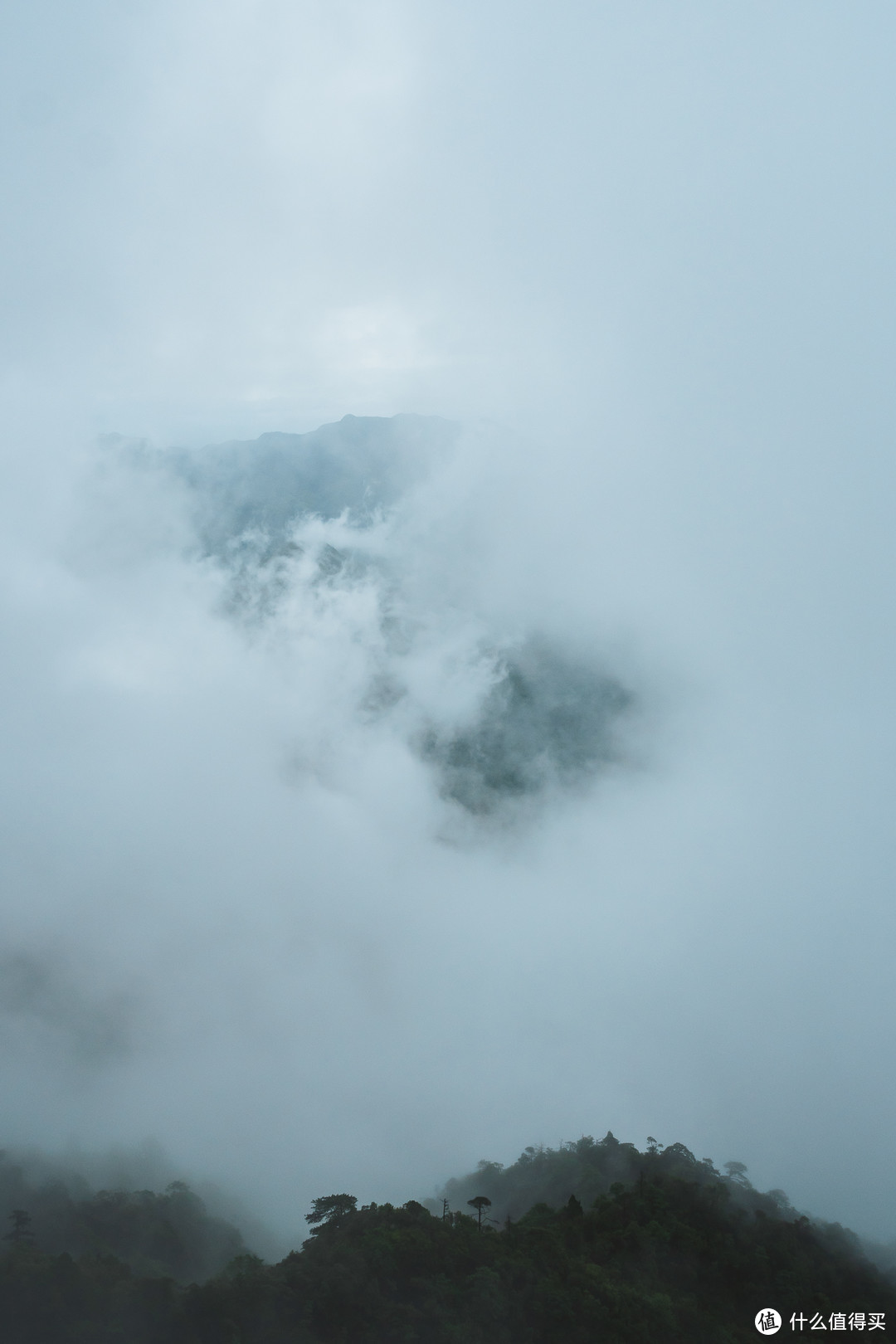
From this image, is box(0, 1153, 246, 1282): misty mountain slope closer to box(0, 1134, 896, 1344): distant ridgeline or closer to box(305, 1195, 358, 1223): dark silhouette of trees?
box(0, 1134, 896, 1344): distant ridgeline

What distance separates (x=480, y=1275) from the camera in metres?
37.7

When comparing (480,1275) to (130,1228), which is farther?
(130,1228)

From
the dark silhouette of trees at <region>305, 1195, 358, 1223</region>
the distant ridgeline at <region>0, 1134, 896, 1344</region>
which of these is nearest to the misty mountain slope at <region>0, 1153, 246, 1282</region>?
the distant ridgeline at <region>0, 1134, 896, 1344</region>

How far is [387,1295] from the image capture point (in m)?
37.1

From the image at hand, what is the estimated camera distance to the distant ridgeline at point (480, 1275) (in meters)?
33.8

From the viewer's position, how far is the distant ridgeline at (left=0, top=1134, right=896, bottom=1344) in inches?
1330

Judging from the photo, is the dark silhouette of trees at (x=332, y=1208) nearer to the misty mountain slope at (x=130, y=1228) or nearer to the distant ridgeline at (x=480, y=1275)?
the distant ridgeline at (x=480, y=1275)

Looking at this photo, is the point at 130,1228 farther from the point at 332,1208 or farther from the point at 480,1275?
the point at 480,1275

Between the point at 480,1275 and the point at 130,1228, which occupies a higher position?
the point at 480,1275

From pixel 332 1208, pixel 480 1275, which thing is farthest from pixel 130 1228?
pixel 480 1275

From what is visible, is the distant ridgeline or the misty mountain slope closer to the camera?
the distant ridgeline

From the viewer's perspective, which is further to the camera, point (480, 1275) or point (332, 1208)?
point (332, 1208)

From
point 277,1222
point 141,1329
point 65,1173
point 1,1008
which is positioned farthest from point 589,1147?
point 1,1008

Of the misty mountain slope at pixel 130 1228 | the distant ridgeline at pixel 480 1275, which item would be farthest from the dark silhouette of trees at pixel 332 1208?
the misty mountain slope at pixel 130 1228
